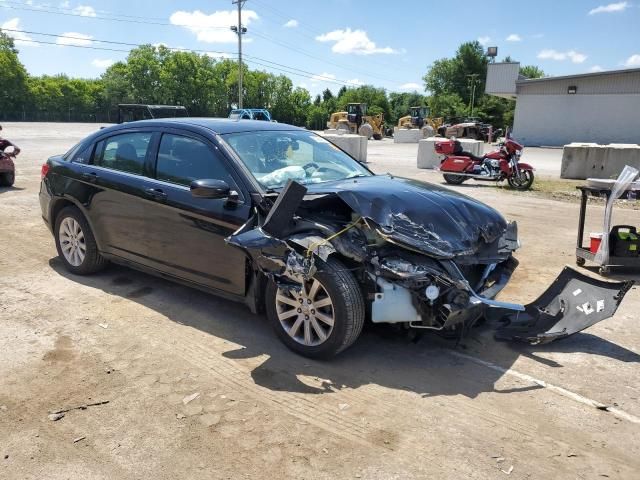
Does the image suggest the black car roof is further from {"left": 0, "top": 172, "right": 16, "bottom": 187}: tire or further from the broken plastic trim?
{"left": 0, "top": 172, "right": 16, "bottom": 187}: tire

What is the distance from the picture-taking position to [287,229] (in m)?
3.72

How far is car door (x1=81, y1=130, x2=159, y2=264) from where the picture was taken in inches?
189

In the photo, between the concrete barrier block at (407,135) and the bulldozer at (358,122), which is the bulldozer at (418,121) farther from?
the concrete barrier block at (407,135)

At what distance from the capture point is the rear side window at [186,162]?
14.1 feet

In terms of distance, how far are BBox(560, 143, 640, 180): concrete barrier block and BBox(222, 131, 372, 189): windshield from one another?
11.3m

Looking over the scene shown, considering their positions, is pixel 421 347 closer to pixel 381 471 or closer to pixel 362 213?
pixel 362 213

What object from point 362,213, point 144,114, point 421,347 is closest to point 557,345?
point 421,347

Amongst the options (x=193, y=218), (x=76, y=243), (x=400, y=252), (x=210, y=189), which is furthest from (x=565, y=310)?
(x=76, y=243)

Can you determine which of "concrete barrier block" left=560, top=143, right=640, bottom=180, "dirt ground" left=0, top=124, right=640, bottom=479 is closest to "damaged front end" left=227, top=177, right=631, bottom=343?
"dirt ground" left=0, top=124, right=640, bottom=479

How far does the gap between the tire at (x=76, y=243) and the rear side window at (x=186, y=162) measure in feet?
4.02

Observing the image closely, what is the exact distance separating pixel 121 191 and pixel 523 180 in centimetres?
1051

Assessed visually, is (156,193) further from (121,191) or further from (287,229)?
(287,229)

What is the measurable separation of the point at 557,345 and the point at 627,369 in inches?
20.1

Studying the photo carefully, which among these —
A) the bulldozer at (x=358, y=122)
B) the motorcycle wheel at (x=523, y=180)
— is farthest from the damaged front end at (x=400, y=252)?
the bulldozer at (x=358, y=122)
